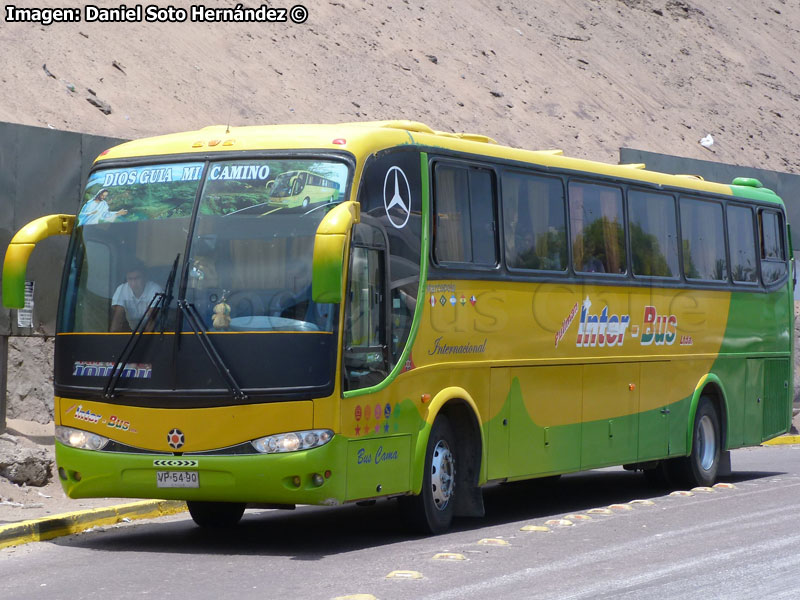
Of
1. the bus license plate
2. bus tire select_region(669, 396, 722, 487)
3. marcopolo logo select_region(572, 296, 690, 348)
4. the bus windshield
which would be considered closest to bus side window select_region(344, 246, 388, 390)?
the bus windshield

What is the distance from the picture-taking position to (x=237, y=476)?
958cm

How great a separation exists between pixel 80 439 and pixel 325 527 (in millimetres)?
2457

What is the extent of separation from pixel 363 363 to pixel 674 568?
2.66 m

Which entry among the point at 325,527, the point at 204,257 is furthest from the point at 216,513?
the point at 204,257

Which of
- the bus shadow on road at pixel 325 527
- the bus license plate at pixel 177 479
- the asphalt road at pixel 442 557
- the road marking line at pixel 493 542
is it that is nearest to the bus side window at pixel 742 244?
the bus shadow on road at pixel 325 527

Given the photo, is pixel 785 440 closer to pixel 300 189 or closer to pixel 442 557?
pixel 442 557

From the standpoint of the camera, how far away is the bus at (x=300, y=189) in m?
9.90

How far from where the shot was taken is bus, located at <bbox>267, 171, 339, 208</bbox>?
9898 mm

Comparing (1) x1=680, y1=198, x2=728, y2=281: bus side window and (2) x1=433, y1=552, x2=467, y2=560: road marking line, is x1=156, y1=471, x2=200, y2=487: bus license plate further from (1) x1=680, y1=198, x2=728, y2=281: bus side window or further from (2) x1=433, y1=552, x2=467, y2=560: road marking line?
(1) x1=680, y1=198, x2=728, y2=281: bus side window

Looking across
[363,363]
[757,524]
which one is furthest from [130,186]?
[757,524]

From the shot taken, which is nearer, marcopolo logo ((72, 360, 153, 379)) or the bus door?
marcopolo logo ((72, 360, 153, 379))

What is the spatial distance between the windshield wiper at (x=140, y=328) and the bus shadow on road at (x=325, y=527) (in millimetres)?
1236

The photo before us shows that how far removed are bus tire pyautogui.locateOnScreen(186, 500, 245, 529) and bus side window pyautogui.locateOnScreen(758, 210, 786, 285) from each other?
801 centimetres

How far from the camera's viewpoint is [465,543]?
10297mm
